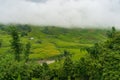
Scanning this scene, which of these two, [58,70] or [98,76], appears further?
[58,70]

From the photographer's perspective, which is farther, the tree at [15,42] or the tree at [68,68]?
the tree at [15,42]

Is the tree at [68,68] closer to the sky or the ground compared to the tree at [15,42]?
closer to the ground

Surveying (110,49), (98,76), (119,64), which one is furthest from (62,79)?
(119,64)

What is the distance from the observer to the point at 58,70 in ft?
450

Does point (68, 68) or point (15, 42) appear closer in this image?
Result: point (68, 68)

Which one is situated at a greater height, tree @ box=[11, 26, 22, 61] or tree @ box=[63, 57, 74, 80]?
tree @ box=[11, 26, 22, 61]

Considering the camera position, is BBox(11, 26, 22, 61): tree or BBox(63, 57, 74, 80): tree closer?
BBox(63, 57, 74, 80): tree

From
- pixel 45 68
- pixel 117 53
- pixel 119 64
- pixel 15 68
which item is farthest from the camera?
pixel 45 68

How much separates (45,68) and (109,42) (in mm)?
43351

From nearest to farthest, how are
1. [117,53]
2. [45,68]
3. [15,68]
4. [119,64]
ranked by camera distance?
1. [119,64]
2. [117,53]
3. [15,68]
4. [45,68]

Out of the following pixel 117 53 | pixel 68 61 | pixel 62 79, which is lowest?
pixel 62 79

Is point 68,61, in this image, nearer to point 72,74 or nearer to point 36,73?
point 72,74

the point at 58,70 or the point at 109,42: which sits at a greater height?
the point at 109,42

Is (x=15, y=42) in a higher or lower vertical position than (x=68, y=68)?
higher
